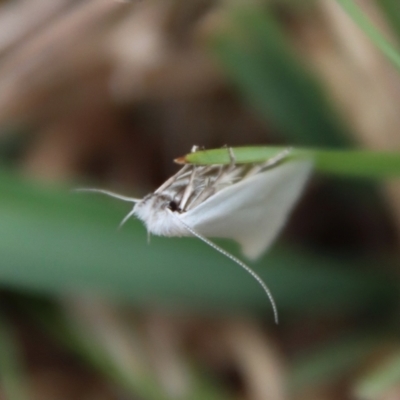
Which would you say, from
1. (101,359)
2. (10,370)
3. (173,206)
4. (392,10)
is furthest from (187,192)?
(10,370)

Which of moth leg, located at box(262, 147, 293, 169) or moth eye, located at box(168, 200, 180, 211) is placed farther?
moth eye, located at box(168, 200, 180, 211)

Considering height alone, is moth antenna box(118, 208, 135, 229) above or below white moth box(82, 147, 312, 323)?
above

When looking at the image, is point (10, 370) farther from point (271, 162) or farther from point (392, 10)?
point (392, 10)

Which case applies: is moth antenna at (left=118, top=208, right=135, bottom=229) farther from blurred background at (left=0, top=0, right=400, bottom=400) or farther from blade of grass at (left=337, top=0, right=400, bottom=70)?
blade of grass at (left=337, top=0, right=400, bottom=70)

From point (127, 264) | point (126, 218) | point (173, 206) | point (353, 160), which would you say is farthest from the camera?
point (127, 264)

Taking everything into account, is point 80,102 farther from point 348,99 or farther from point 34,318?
point 348,99

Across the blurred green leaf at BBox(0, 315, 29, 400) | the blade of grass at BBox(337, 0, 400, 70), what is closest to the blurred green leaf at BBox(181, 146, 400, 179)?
the blade of grass at BBox(337, 0, 400, 70)

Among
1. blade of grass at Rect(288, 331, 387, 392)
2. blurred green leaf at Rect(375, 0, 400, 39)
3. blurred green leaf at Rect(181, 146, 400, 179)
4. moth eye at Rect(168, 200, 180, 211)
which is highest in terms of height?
blurred green leaf at Rect(375, 0, 400, 39)
